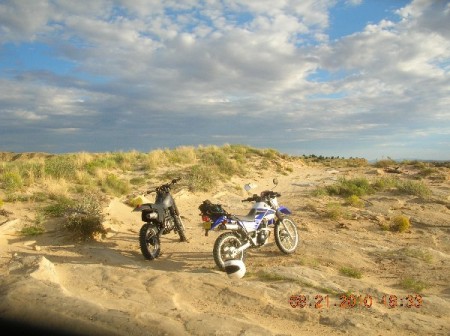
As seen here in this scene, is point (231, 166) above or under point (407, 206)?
above

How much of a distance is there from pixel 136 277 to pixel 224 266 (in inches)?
56.9

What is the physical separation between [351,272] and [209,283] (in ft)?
8.81

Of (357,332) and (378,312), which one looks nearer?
(357,332)

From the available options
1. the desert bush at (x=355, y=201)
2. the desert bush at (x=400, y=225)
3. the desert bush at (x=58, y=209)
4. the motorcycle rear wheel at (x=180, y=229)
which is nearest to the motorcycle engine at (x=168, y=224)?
the motorcycle rear wheel at (x=180, y=229)

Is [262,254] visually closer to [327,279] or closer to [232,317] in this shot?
[327,279]

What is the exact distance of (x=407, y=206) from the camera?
1311 centimetres

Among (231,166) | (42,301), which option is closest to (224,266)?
(42,301)

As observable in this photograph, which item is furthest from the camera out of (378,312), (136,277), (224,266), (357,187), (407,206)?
(357,187)

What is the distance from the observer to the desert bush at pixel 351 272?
6.69 m

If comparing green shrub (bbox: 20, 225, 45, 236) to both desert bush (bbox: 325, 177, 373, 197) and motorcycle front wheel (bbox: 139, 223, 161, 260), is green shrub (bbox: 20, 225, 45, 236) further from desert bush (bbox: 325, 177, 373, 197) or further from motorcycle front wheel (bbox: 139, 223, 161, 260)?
desert bush (bbox: 325, 177, 373, 197)

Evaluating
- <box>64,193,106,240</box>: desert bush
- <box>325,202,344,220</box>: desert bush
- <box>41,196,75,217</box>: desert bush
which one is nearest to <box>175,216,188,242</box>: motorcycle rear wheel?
<box>64,193,106,240</box>: desert bush

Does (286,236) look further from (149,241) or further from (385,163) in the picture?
(385,163)
